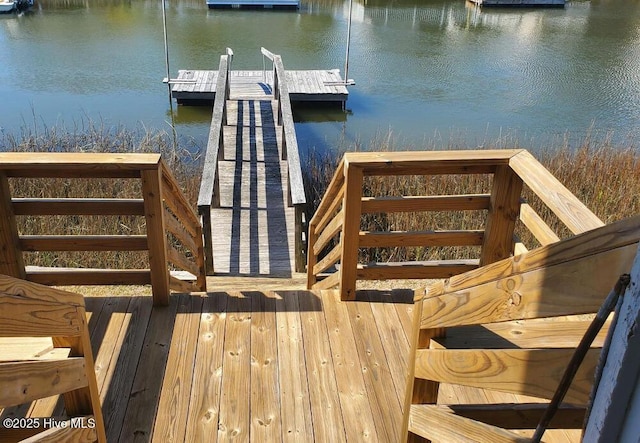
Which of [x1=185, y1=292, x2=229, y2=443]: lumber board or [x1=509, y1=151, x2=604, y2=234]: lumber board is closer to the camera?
[x1=509, y1=151, x2=604, y2=234]: lumber board

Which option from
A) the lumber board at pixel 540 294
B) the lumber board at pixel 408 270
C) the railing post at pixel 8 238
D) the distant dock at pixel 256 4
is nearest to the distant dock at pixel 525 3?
the distant dock at pixel 256 4

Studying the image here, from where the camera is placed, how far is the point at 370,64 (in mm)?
16672

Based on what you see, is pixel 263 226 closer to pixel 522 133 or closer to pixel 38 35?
pixel 522 133

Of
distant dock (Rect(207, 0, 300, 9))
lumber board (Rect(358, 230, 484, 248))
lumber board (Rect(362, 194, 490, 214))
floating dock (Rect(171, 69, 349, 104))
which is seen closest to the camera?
lumber board (Rect(362, 194, 490, 214))

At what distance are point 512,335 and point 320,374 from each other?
156 centimetres

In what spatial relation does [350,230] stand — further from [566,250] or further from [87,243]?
[566,250]

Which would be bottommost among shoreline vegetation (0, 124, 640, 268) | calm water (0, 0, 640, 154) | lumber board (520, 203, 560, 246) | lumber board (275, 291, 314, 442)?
calm water (0, 0, 640, 154)

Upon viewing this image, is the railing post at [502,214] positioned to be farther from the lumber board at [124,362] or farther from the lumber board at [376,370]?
the lumber board at [124,362]

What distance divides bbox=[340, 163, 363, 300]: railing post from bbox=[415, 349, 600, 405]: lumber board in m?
1.52

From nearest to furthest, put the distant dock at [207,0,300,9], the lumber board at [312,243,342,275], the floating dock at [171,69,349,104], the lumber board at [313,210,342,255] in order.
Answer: the lumber board at [313,210,342,255], the lumber board at [312,243,342,275], the floating dock at [171,69,349,104], the distant dock at [207,0,300,9]

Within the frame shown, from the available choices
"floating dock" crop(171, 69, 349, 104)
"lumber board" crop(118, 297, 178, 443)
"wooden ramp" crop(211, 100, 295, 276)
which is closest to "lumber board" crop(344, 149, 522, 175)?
"lumber board" crop(118, 297, 178, 443)

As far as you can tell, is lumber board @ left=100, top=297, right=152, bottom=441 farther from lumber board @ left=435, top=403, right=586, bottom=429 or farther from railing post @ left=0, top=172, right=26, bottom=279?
lumber board @ left=435, top=403, right=586, bottom=429

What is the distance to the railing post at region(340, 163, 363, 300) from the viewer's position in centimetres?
290

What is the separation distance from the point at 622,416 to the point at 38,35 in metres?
20.9
